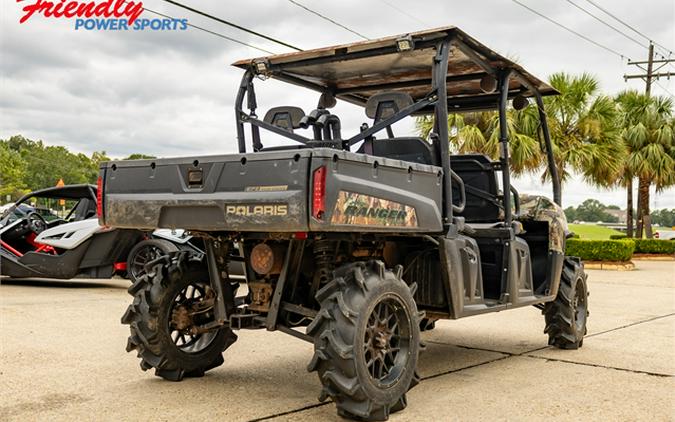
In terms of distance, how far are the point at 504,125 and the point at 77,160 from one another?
75629mm

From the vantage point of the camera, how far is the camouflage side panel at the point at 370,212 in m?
4.46

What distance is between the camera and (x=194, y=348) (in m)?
6.00

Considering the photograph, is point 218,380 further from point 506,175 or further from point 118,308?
point 118,308

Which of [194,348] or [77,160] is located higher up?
[77,160]

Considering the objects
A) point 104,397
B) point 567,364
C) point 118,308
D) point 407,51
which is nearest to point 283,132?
point 407,51

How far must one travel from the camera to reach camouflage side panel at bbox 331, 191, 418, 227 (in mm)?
4457

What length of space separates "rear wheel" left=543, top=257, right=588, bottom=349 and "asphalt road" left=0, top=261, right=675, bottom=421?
171 mm

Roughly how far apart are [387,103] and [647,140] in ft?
87.8

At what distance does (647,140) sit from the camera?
1173 inches

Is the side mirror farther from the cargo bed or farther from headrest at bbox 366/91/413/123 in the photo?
the cargo bed

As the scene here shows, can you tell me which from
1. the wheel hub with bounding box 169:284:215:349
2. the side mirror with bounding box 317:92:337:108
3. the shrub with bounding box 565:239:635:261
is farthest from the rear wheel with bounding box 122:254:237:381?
the shrub with bounding box 565:239:635:261

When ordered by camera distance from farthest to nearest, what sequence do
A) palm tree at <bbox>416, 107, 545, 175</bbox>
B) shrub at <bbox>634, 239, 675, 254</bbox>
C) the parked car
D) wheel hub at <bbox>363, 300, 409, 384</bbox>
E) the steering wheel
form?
shrub at <bbox>634, 239, 675, 254</bbox>
palm tree at <bbox>416, 107, 545, 175</bbox>
the steering wheel
the parked car
wheel hub at <bbox>363, 300, 409, 384</bbox>

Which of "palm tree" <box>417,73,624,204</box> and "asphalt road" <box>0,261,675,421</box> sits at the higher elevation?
"palm tree" <box>417,73,624,204</box>

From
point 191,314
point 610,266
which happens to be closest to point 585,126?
point 610,266
